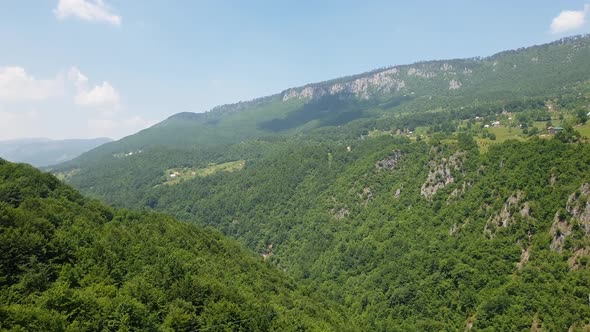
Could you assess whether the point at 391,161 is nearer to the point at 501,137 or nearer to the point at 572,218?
the point at 501,137

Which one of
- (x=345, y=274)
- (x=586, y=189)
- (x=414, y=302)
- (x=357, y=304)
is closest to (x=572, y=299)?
(x=586, y=189)

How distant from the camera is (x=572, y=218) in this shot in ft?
281

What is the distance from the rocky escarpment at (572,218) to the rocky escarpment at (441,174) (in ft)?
167

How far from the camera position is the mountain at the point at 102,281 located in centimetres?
3950

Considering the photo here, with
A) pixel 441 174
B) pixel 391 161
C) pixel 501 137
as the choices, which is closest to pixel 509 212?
pixel 441 174

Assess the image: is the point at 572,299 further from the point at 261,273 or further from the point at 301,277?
the point at 301,277

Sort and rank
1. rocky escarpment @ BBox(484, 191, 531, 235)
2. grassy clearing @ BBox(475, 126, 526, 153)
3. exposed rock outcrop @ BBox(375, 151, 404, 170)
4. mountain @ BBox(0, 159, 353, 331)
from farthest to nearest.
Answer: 1. exposed rock outcrop @ BBox(375, 151, 404, 170)
2. grassy clearing @ BBox(475, 126, 526, 153)
3. rocky escarpment @ BBox(484, 191, 531, 235)
4. mountain @ BBox(0, 159, 353, 331)

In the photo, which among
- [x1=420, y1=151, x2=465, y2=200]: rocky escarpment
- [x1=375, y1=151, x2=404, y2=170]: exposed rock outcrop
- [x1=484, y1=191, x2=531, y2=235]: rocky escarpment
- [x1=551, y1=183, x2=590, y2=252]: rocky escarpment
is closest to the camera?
[x1=551, y1=183, x2=590, y2=252]: rocky escarpment

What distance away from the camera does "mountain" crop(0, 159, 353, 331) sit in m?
39.5

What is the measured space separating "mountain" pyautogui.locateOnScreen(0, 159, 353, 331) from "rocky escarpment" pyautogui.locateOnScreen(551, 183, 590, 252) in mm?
51216

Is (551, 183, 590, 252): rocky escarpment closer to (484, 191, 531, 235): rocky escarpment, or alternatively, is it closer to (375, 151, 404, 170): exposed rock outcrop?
(484, 191, 531, 235): rocky escarpment

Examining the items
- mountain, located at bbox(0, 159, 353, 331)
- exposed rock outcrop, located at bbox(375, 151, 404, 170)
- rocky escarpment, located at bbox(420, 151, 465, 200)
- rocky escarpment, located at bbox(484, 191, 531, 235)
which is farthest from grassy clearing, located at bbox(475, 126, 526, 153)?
mountain, located at bbox(0, 159, 353, 331)

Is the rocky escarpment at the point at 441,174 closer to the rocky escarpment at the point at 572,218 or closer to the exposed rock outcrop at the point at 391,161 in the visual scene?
the exposed rock outcrop at the point at 391,161

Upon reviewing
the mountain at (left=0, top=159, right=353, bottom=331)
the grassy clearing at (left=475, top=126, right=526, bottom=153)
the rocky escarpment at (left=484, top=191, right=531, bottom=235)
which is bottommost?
the rocky escarpment at (left=484, top=191, right=531, bottom=235)
